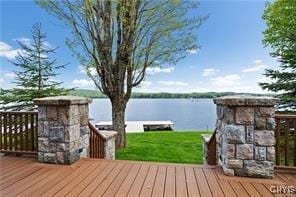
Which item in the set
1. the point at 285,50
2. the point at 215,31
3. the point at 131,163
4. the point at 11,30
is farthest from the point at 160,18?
the point at 215,31

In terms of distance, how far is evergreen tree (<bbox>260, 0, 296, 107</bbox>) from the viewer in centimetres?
659

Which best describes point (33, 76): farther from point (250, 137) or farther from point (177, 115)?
point (177, 115)

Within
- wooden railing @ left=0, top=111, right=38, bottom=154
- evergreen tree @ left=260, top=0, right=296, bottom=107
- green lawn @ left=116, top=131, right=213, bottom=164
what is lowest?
green lawn @ left=116, top=131, right=213, bottom=164

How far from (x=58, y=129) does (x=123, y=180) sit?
1451 mm

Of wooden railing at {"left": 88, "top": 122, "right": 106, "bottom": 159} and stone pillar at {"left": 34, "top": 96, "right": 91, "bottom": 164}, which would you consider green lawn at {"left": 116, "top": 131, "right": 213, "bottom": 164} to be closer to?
wooden railing at {"left": 88, "top": 122, "right": 106, "bottom": 159}

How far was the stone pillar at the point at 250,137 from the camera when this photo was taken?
135 inches

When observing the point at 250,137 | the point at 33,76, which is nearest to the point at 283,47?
the point at 250,137

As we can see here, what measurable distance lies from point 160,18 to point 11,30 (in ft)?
19.5

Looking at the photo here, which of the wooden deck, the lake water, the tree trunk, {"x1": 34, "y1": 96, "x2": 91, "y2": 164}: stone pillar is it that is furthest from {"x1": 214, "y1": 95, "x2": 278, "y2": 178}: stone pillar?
the tree trunk

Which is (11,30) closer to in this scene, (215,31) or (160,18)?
(160,18)

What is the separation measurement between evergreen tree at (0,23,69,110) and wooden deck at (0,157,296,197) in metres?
4.55

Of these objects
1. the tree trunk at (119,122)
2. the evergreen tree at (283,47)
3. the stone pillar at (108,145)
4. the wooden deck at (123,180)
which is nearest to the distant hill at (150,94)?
the tree trunk at (119,122)

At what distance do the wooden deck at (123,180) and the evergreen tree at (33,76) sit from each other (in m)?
4.55

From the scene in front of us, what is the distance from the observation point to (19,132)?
15.6ft
